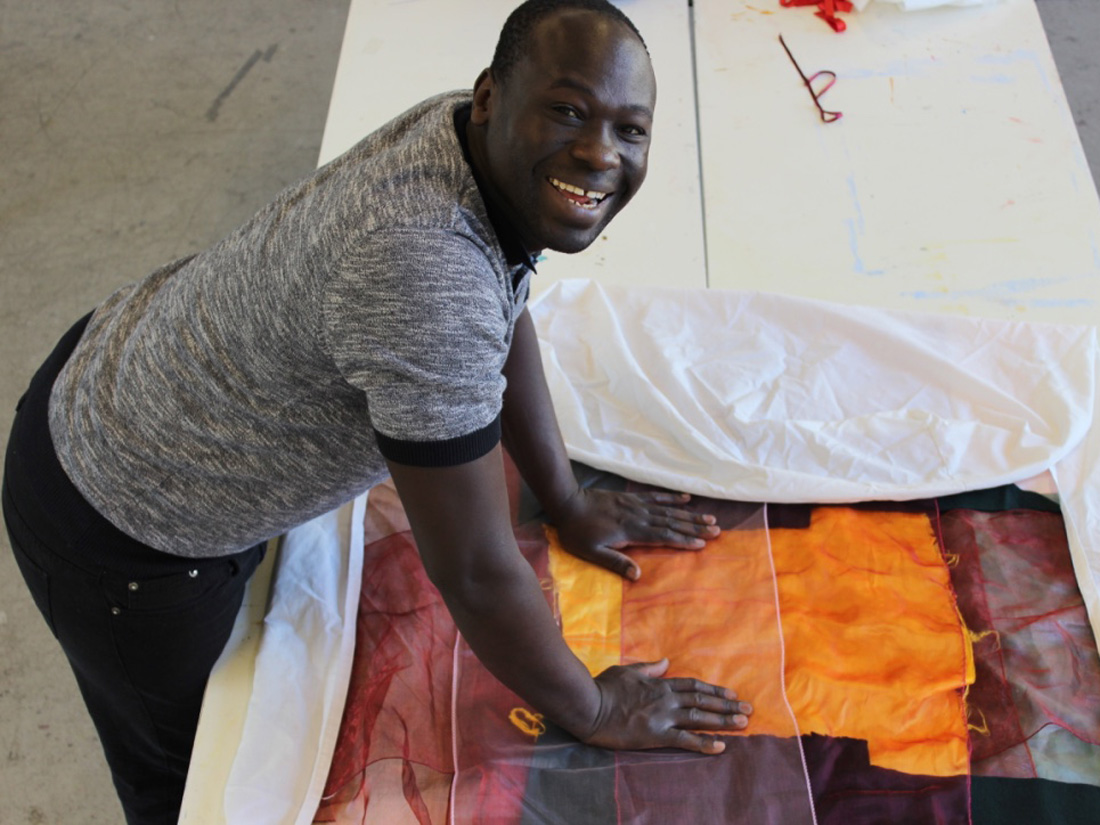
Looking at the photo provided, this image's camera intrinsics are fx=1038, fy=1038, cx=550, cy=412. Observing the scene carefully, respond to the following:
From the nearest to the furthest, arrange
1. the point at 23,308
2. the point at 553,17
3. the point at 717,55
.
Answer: the point at 553,17, the point at 717,55, the point at 23,308

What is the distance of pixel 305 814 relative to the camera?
1.07 meters

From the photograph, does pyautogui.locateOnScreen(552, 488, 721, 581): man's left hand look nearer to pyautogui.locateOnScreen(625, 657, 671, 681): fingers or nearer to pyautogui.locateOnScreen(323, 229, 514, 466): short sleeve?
pyautogui.locateOnScreen(625, 657, 671, 681): fingers

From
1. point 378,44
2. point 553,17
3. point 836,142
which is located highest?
point 553,17

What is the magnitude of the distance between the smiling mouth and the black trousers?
22.4 inches

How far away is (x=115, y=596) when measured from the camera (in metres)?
1.06

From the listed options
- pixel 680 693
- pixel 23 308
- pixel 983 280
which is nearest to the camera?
pixel 680 693

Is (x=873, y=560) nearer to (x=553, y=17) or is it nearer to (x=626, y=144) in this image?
(x=626, y=144)

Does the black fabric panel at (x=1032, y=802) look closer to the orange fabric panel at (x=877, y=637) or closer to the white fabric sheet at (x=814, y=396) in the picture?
the orange fabric panel at (x=877, y=637)

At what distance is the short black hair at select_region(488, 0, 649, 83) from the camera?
81 centimetres

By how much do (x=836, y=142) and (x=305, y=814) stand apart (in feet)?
4.22

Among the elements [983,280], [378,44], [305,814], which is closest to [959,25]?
[983,280]

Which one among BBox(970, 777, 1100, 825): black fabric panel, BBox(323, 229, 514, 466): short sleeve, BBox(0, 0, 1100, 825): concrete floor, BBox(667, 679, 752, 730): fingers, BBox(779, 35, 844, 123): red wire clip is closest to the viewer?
BBox(323, 229, 514, 466): short sleeve

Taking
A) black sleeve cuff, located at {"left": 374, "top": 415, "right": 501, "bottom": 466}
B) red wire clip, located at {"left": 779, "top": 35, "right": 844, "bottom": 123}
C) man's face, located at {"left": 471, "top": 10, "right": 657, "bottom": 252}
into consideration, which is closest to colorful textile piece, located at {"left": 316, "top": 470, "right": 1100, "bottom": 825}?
black sleeve cuff, located at {"left": 374, "top": 415, "right": 501, "bottom": 466}

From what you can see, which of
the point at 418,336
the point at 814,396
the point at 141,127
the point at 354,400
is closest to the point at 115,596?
the point at 354,400
